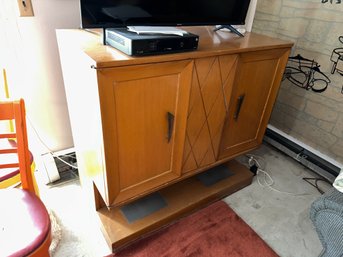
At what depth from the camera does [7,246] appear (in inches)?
32.6

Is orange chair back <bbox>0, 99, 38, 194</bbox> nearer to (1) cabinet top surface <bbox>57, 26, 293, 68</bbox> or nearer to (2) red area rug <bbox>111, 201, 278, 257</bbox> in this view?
(1) cabinet top surface <bbox>57, 26, 293, 68</bbox>

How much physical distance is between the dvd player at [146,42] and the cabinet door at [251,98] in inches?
14.5

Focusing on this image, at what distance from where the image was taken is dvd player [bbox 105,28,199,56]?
2.94 feet

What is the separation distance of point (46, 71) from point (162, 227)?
113 cm

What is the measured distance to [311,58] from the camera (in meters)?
1.82

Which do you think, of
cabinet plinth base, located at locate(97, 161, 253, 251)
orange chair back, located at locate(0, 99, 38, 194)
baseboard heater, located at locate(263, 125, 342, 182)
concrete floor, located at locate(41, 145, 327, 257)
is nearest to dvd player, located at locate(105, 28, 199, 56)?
orange chair back, located at locate(0, 99, 38, 194)

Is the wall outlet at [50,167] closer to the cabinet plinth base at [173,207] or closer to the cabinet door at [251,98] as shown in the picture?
the cabinet plinth base at [173,207]

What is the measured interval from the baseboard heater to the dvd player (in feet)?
4.70

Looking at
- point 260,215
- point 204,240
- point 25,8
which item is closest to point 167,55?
point 25,8

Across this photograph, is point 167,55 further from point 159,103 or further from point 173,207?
point 173,207

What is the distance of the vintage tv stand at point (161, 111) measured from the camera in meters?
0.95

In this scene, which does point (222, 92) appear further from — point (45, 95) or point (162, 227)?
point (45, 95)

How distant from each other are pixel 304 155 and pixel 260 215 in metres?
0.71

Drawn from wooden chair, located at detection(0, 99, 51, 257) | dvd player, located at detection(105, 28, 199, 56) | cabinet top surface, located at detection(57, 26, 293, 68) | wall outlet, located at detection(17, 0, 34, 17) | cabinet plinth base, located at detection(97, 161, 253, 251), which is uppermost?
wall outlet, located at detection(17, 0, 34, 17)
